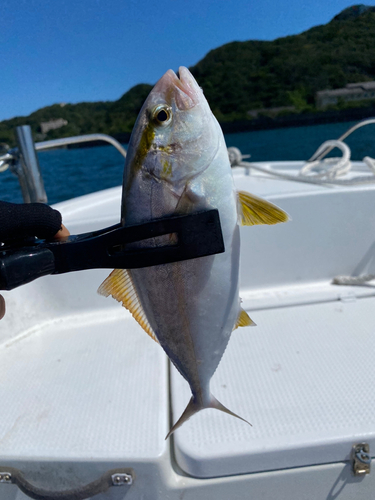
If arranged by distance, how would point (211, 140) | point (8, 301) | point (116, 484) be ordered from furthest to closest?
point (8, 301)
point (116, 484)
point (211, 140)

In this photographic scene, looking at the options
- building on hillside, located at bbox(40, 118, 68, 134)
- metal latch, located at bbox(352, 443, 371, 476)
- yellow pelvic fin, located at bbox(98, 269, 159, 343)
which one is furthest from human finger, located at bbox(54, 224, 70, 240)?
building on hillside, located at bbox(40, 118, 68, 134)

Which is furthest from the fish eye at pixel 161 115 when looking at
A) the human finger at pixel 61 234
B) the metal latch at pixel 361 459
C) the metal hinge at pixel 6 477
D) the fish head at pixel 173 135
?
the metal hinge at pixel 6 477

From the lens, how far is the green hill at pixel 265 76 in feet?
19.2

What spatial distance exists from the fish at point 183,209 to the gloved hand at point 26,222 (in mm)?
190

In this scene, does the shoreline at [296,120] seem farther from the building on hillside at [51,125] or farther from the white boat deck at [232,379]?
the white boat deck at [232,379]

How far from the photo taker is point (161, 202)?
0.78m

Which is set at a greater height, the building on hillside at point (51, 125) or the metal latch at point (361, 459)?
the building on hillside at point (51, 125)

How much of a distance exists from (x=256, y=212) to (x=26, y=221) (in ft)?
1.85

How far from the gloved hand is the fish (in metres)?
0.19

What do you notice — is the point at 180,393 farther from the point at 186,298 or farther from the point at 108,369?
the point at 186,298

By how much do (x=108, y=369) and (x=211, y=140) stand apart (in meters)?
1.44

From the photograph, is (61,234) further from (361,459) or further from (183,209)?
(361,459)

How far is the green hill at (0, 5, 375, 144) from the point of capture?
230 inches

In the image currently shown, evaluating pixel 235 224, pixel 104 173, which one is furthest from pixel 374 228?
pixel 104 173
